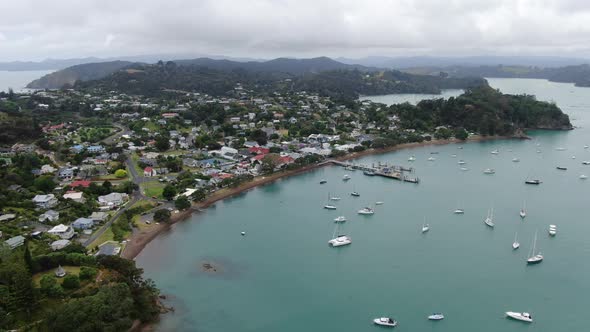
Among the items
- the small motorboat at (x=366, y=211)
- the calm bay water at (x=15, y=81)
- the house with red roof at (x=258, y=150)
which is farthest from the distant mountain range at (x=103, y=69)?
the small motorboat at (x=366, y=211)

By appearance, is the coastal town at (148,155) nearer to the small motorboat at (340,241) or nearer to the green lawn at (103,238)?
the green lawn at (103,238)

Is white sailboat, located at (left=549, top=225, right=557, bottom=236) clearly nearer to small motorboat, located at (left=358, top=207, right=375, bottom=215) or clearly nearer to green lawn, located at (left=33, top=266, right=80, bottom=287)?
small motorboat, located at (left=358, top=207, right=375, bottom=215)

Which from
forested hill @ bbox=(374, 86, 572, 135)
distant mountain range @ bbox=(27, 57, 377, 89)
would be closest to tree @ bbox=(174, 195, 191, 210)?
forested hill @ bbox=(374, 86, 572, 135)

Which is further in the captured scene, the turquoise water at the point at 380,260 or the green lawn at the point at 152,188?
the green lawn at the point at 152,188

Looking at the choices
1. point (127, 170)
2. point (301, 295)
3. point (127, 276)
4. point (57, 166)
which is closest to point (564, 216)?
point (301, 295)

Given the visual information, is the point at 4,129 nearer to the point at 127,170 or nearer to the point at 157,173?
the point at 127,170
